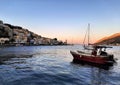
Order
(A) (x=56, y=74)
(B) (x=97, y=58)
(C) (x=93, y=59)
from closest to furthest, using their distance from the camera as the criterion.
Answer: (A) (x=56, y=74) → (B) (x=97, y=58) → (C) (x=93, y=59)

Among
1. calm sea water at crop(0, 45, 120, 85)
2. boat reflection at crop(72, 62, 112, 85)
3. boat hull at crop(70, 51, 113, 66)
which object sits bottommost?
boat reflection at crop(72, 62, 112, 85)

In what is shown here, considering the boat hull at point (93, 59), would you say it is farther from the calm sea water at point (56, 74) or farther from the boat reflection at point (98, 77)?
the boat reflection at point (98, 77)

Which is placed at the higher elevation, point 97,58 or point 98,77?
point 97,58

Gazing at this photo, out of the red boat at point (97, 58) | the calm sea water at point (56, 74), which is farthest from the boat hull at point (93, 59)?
the calm sea water at point (56, 74)

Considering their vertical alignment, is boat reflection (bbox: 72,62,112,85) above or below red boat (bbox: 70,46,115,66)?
below

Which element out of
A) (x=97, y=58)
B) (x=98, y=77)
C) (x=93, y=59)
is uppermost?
(x=97, y=58)

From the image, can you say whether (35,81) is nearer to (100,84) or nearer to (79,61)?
(100,84)

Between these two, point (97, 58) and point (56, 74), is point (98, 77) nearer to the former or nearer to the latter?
point (56, 74)

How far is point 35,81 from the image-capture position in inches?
971

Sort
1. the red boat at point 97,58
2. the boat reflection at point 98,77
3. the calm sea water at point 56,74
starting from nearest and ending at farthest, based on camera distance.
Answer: the calm sea water at point 56,74 < the boat reflection at point 98,77 < the red boat at point 97,58

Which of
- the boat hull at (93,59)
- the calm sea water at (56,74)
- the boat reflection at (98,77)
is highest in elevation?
the boat hull at (93,59)

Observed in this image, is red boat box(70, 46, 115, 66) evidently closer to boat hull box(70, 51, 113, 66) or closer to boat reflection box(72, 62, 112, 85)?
boat hull box(70, 51, 113, 66)

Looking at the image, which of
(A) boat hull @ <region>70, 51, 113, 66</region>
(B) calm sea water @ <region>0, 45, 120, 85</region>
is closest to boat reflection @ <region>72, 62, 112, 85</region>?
(B) calm sea water @ <region>0, 45, 120, 85</region>

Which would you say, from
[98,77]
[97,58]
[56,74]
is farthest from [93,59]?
[56,74]
